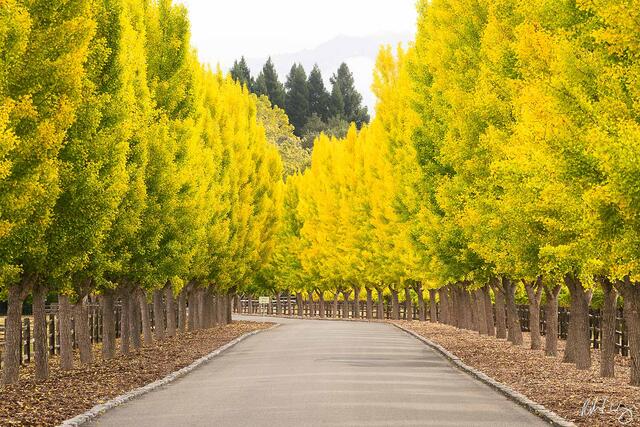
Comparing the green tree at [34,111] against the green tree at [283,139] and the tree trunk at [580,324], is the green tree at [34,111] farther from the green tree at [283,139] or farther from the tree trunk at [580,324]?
the green tree at [283,139]

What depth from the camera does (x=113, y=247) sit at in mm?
28500

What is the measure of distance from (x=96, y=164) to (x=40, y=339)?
4.12m

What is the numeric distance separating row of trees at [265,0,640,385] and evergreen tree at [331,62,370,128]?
110 meters

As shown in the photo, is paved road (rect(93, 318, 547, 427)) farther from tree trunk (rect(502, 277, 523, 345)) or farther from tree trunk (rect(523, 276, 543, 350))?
tree trunk (rect(502, 277, 523, 345))

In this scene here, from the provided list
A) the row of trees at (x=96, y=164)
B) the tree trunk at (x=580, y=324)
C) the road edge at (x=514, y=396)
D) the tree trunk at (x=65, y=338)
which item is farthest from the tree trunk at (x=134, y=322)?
the tree trunk at (x=580, y=324)

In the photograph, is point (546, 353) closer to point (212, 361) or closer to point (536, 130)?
point (212, 361)

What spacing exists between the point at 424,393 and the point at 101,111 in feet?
32.8

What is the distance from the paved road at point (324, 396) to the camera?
51.6 feet

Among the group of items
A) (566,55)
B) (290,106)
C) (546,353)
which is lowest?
(546,353)

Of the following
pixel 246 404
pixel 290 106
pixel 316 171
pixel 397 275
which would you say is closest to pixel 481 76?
pixel 246 404

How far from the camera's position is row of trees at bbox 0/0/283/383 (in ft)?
63.5

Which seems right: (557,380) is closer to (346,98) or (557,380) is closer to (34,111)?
(34,111)

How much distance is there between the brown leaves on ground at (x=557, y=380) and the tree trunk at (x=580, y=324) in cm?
34

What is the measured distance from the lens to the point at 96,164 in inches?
893
